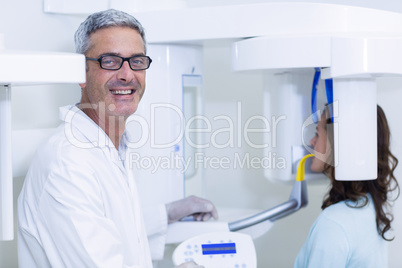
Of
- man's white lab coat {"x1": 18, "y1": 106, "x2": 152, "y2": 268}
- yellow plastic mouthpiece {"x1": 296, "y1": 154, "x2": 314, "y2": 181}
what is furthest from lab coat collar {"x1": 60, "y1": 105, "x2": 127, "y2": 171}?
yellow plastic mouthpiece {"x1": 296, "y1": 154, "x2": 314, "y2": 181}

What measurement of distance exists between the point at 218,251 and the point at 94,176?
15.2 inches

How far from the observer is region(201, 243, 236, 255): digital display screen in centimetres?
139

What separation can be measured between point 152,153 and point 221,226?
0.87 ft

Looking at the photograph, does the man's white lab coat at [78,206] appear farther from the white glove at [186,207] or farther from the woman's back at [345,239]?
the woman's back at [345,239]

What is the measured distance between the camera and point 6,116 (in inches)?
37.2

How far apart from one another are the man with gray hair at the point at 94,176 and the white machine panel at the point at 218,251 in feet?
0.35

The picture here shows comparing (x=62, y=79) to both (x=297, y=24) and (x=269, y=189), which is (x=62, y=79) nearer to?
(x=297, y=24)

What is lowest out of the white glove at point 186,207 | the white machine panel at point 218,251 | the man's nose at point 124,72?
the white machine panel at point 218,251

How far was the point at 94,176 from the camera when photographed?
1.18 meters

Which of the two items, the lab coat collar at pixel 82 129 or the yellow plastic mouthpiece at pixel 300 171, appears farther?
the yellow plastic mouthpiece at pixel 300 171

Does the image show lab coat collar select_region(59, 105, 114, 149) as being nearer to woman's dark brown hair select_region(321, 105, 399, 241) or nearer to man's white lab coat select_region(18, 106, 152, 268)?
man's white lab coat select_region(18, 106, 152, 268)

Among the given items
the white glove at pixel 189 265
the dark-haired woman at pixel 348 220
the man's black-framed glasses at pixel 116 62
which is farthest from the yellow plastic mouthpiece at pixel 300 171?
the man's black-framed glasses at pixel 116 62

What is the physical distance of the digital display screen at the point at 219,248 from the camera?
139 centimetres

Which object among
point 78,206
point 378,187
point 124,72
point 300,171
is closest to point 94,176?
point 78,206
